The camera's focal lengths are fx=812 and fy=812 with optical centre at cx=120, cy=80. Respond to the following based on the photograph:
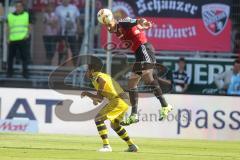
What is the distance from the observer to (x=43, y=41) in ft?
78.9

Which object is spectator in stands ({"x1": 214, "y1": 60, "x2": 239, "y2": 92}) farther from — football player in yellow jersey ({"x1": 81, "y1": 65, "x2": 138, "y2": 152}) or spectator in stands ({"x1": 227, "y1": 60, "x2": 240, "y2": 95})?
football player in yellow jersey ({"x1": 81, "y1": 65, "x2": 138, "y2": 152})

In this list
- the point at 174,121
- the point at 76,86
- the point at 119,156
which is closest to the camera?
the point at 119,156

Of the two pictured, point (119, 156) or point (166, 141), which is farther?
point (166, 141)

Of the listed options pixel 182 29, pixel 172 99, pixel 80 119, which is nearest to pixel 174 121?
pixel 172 99

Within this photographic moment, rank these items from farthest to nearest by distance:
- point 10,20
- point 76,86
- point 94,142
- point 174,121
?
point 10,20 < point 76,86 < point 174,121 < point 94,142

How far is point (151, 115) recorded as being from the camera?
66.4 ft

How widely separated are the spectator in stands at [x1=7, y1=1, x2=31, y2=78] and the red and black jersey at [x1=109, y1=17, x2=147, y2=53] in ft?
25.7

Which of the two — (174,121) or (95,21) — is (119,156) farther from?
(95,21)

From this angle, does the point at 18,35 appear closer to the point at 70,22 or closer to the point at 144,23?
the point at 70,22

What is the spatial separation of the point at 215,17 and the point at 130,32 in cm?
890

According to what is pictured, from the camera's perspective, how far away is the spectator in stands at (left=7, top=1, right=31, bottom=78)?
23.4 m

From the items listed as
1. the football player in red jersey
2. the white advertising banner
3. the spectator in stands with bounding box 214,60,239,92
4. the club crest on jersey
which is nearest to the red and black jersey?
the football player in red jersey

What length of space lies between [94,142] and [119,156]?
3.68 m

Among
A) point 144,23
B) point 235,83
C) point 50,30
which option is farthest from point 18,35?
point 144,23
